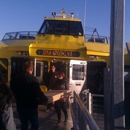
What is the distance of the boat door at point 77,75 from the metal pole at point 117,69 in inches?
360

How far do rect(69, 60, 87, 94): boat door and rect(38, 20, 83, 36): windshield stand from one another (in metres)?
2.88

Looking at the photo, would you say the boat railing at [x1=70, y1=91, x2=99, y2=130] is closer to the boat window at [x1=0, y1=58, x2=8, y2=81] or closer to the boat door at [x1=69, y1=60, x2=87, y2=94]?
the boat door at [x1=69, y1=60, x2=87, y2=94]

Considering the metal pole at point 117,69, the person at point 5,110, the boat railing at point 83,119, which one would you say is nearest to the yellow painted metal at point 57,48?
the boat railing at point 83,119

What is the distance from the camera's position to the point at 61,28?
16438 mm

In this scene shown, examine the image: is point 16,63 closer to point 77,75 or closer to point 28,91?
point 77,75

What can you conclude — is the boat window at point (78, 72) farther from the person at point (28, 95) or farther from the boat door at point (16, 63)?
the person at point (28, 95)

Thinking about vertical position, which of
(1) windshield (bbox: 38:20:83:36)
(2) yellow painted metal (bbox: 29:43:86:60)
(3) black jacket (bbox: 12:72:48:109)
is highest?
(1) windshield (bbox: 38:20:83:36)

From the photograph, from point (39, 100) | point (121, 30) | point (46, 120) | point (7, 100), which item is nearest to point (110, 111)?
point (121, 30)

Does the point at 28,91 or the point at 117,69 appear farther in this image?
the point at 28,91

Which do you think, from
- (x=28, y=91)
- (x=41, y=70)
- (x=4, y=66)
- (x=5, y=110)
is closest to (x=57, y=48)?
(x=41, y=70)

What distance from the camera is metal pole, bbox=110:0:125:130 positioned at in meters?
4.28

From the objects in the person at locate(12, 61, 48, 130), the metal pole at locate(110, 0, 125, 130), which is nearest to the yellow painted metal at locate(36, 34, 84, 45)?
the person at locate(12, 61, 48, 130)

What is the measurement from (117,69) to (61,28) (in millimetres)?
12335

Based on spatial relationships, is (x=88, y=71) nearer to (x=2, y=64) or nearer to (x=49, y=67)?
(x=49, y=67)
